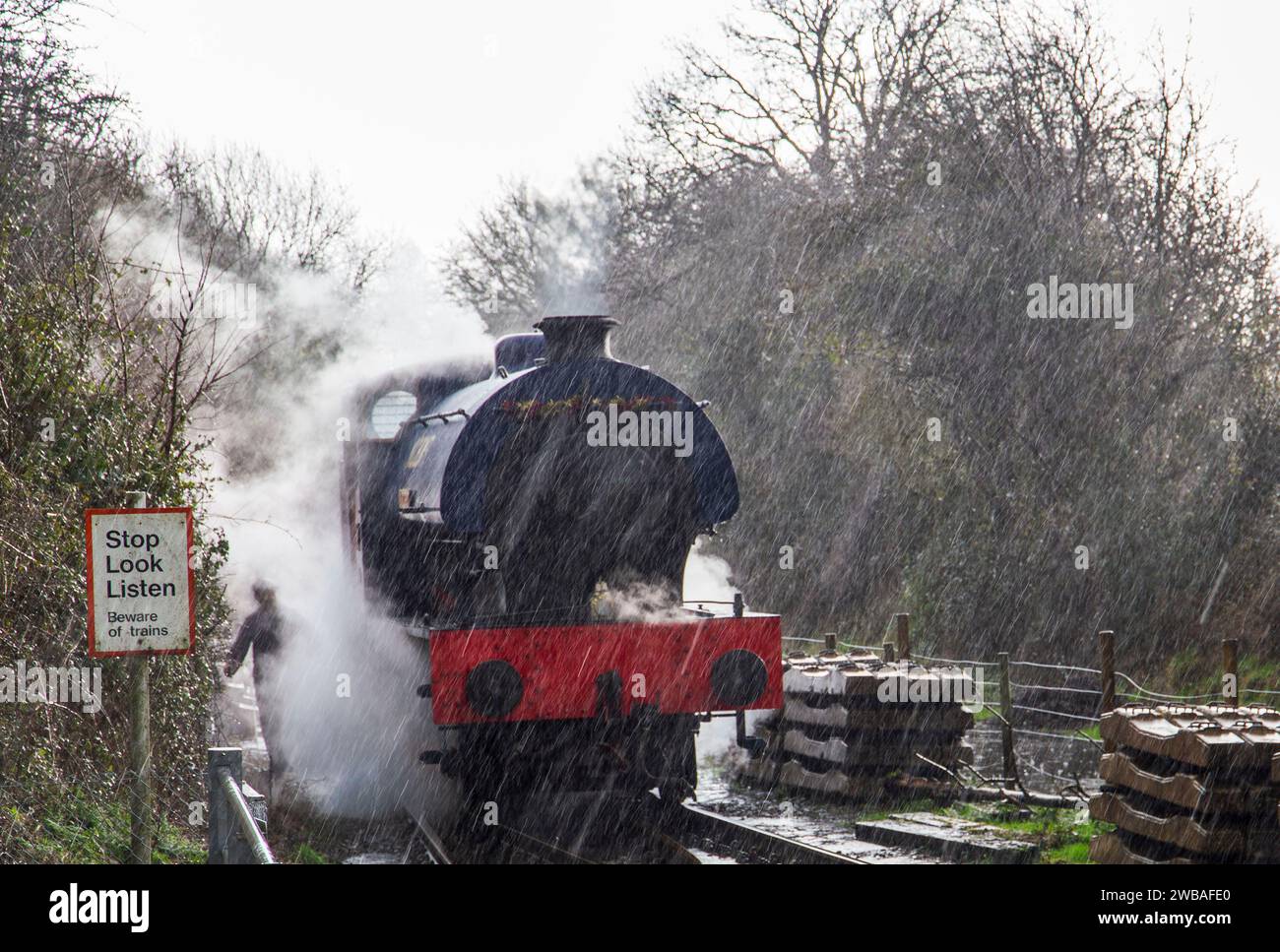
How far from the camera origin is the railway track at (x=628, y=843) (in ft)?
27.6

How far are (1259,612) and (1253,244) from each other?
4.91 metres

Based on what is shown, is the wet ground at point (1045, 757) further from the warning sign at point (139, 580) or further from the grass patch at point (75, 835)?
the warning sign at point (139, 580)

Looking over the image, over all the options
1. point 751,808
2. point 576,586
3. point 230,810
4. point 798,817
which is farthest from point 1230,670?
point 230,810

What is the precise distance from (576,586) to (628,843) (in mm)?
1750

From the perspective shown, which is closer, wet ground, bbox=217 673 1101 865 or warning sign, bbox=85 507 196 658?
Result: warning sign, bbox=85 507 196 658

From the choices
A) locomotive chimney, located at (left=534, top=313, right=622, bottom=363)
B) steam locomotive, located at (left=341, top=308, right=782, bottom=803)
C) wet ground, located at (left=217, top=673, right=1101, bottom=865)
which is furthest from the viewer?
locomotive chimney, located at (left=534, top=313, right=622, bottom=363)

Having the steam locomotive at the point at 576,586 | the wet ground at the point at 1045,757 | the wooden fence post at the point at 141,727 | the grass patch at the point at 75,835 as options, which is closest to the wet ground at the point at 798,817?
the steam locomotive at the point at 576,586

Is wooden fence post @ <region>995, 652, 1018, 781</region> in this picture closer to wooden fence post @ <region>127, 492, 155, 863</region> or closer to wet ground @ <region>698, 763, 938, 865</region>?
wet ground @ <region>698, 763, 938, 865</region>

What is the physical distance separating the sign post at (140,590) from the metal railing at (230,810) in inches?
34.3

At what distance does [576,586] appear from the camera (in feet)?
29.1

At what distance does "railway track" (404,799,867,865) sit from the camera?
8.41 metres

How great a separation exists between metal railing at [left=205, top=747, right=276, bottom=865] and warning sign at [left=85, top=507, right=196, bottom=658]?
2.88 feet

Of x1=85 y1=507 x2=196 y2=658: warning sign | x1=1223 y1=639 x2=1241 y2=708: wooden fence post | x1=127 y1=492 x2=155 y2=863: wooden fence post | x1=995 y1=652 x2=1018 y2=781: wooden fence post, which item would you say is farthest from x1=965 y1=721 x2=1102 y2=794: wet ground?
x1=85 y1=507 x2=196 y2=658: warning sign
